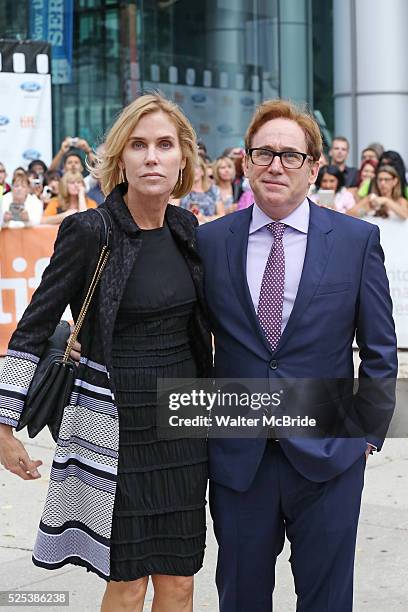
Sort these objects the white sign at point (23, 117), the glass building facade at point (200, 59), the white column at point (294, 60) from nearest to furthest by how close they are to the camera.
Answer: the white sign at point (23, 117) < the glass building facade at point (200, 59) < the white column at point (294, 60)

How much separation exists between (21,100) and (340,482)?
1121 centimetres

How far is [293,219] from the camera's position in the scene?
3.52m

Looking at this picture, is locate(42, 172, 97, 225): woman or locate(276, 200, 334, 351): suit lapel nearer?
locate(276, 200, 334, 351): suit lapel

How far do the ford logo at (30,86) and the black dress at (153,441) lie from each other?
1080cm

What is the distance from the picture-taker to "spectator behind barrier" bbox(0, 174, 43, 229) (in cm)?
1083

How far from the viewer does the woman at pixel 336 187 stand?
39.7 ft

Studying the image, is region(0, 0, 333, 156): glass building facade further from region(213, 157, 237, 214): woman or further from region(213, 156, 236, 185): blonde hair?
region(213, 157, 237, 214): woman

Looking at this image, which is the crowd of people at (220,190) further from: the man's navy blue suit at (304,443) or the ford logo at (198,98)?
the ford logo at (198,98)

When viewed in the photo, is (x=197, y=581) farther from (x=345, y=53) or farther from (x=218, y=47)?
(x=218, y=47)

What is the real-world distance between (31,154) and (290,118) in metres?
11.1

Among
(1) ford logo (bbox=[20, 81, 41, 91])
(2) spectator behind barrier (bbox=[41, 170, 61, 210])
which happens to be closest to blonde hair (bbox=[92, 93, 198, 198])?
(2) spectator behind barrier (bbox=[41, 170, 61, 210])

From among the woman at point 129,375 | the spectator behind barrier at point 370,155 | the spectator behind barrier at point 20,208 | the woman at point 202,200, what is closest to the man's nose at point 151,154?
the woman at point 129,375

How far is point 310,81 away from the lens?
2289 centimetres

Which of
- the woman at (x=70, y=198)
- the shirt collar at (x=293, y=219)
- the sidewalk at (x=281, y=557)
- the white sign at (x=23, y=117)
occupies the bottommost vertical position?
the sidewalk at (x=281, y=557)
